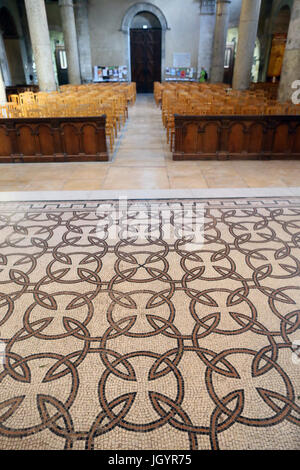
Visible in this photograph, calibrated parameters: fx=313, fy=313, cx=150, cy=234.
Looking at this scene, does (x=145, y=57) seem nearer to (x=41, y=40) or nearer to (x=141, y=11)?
(x=141, y=11)

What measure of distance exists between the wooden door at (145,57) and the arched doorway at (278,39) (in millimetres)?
6994

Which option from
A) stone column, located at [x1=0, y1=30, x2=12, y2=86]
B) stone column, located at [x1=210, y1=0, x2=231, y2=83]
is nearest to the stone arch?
stone column, located at [x1=210, y1=0, x2=231, y2=83]

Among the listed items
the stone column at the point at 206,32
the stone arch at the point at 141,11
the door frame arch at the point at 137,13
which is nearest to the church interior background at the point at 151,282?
the stone column at the point at 206,32

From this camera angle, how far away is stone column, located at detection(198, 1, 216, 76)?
1875 cm

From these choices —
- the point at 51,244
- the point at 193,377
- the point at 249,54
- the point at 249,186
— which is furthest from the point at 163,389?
the point at 249,54

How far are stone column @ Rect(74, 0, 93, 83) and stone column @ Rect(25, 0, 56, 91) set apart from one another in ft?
30.5

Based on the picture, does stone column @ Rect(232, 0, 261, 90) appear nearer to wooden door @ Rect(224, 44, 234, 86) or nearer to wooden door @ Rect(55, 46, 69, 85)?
wooden door @ Rect(224, 44, 234, 86)

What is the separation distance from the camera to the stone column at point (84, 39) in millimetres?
18953

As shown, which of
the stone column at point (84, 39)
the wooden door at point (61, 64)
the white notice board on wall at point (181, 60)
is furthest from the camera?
the wooden door at point (61, 64)

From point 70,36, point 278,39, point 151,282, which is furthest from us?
point 278,39

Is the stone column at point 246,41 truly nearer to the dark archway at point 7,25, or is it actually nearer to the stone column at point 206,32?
the stone column at point 206,32

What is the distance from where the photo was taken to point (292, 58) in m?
8.87

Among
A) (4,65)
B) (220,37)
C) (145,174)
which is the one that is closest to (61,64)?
(4,65)

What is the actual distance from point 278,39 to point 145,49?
26.8ft
